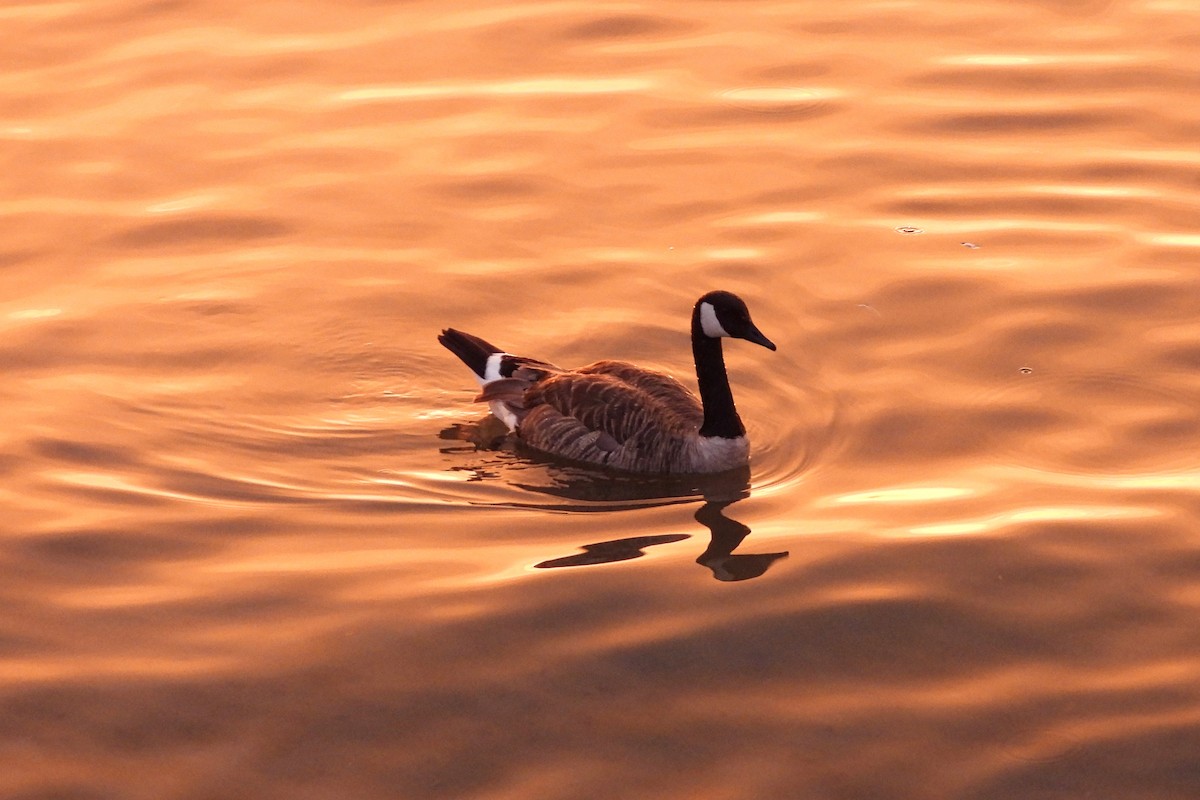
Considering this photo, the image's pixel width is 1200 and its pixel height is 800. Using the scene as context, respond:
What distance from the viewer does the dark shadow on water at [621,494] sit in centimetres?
925

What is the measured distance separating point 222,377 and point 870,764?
6237 mm

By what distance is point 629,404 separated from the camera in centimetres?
1145

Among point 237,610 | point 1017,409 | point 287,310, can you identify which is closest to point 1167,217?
point 1017,409

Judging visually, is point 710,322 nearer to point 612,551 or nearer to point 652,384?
point 652,384

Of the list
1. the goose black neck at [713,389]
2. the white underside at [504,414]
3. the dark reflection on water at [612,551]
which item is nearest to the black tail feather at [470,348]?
the white underside at [504,414]

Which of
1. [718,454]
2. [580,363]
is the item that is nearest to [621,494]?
[718,454]

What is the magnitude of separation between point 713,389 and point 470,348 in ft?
5.88

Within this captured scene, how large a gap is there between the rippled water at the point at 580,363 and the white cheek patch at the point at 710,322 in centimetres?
86

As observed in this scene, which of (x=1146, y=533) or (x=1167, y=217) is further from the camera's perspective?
(x=1167, y=217)

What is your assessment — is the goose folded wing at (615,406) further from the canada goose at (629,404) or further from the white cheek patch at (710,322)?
the white cheek patch at (710,322)

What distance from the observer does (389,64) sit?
16516 millimetres

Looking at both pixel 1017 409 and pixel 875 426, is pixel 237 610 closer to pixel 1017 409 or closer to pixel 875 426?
pixel 875 426

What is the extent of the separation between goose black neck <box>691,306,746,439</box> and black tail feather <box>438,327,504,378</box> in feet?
4.96

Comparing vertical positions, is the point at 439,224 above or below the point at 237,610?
above
